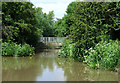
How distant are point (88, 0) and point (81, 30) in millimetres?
2014

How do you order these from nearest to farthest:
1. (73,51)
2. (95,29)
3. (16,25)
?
(95,29)
(73,51)
(16,25)

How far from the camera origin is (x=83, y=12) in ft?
30.1

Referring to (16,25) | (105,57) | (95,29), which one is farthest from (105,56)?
(16,25)

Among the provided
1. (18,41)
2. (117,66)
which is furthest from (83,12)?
(18,41)

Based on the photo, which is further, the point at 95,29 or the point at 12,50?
the point at 12,50

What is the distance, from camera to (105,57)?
23.9 ft

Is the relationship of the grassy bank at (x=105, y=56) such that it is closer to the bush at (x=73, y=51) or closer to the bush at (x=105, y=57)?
the bush at (x=105, y=57)

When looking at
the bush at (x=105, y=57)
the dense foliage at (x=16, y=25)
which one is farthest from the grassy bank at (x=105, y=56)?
the dense foliage at (x=16, y=25)

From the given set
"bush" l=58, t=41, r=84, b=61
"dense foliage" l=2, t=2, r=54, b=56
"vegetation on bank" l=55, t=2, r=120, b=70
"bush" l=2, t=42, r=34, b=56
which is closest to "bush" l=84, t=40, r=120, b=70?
"vegetation on bank" l=55, t=2, r=120, b=70

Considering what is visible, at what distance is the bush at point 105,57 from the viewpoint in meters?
6.93

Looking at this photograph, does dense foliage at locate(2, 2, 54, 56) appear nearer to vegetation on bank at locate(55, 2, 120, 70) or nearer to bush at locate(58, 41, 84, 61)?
bush at locate(58, 41, 84, 61)

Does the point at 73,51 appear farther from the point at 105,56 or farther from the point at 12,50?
the point at 12,50

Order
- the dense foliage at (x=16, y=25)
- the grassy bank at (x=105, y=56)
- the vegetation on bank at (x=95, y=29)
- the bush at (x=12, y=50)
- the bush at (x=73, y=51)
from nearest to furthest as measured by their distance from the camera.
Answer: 1. the grassy bank at (x=105, y=56)
2. the vegetation on bank at (x=95, y=29)
3. the bush at (x=73, y=51)
4. the bush at (x=12, y=50)
5. the dense foliage at (x=16, y=25)

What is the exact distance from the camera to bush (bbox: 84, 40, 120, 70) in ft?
22.7
